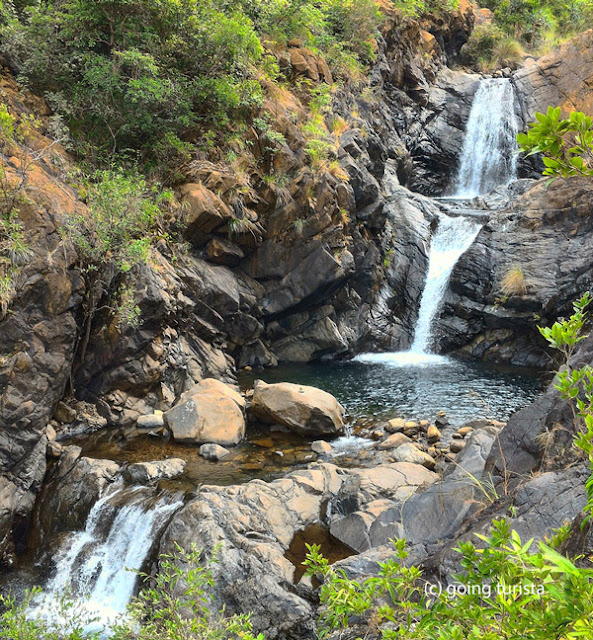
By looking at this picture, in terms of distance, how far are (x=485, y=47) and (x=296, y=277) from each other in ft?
75.9

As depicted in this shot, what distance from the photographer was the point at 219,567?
19.2 feet

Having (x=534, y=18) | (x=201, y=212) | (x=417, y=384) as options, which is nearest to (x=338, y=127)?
(x=201, y=212)

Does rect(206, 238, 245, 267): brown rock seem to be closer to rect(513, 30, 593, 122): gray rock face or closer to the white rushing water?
the white rushing water

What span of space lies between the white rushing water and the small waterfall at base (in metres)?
10.9

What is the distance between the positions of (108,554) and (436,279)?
1522 centimetres

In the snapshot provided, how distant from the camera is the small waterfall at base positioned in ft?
56.9

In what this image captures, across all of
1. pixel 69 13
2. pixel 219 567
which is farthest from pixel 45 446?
pixel 69 13

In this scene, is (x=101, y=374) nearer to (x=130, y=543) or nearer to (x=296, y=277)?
(x=130, y=543)

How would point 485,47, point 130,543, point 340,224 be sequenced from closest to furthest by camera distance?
point 130,543, point 340,224, point 485,47

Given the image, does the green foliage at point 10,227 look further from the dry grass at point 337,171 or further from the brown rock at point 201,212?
the dry grass at point 337,171

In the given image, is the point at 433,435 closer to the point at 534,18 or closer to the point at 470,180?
the point at 470,180

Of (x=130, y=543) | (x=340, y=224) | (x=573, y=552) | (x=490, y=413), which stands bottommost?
(x=130, y=543)

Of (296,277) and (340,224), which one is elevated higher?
(340,224)

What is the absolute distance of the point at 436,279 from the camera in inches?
728
